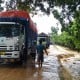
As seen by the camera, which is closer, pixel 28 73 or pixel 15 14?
pixel 28 73

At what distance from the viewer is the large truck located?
67.7 feet

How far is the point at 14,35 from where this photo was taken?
819 inches

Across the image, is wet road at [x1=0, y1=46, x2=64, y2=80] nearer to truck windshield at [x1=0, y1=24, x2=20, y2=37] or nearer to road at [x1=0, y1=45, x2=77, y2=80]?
road at [x1=0, y1=45, x2=77, y2=80]

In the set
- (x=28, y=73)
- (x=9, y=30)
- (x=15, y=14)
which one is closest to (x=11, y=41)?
(x=9, y=30)

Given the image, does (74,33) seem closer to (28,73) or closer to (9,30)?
(9,30)

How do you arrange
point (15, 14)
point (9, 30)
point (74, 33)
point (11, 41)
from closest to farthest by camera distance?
point (11, 41) < point (9, 30) < point (15, 14) < point (74, 33)

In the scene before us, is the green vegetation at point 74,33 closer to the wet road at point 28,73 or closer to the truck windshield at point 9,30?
the truck windshield at point 9,30

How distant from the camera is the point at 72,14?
66.6 ft

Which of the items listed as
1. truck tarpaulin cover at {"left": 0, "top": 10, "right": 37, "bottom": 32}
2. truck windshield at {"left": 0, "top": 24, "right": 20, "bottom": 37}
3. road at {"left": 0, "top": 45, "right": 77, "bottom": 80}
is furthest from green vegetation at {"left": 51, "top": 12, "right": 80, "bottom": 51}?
road at {"left": 0, "top": 45, "right": 77, "bottom": 80}

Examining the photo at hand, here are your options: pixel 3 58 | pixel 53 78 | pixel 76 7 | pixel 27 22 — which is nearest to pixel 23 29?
pixel 27 22

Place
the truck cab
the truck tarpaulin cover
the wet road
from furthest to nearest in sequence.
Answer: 1. the truck tarpaulin cover
2. the truck cab
3. the wet road

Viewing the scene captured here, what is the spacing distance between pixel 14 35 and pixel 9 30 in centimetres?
49

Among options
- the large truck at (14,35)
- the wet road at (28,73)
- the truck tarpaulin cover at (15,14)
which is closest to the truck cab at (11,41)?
the large truck at (14,35)

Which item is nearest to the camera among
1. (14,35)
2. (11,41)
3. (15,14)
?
(11,41)
